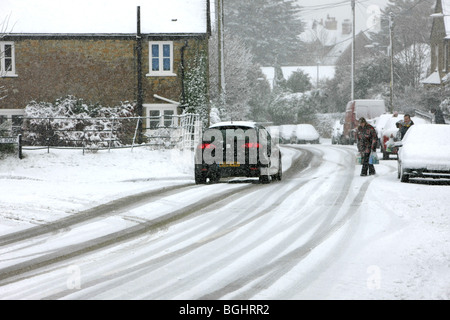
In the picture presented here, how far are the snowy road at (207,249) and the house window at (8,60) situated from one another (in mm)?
21517

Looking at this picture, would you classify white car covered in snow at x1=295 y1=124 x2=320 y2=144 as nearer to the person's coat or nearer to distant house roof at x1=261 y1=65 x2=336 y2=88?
distant house roof at x1=261 y1=65 x2=336 y2=88

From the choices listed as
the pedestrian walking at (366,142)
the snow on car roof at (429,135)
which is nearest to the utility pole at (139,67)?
the pedestrian walking at (366,142)

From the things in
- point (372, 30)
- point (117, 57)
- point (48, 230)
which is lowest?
point (48, 230)

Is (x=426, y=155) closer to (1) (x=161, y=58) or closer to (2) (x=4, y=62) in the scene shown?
(1) (x=161, y=58)

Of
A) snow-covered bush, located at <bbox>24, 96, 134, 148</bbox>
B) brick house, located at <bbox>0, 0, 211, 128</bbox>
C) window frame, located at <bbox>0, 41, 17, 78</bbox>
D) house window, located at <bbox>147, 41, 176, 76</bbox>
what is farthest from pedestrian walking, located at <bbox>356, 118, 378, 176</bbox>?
window frame, located at <bbox>0, 41, 17, 78</bbox>

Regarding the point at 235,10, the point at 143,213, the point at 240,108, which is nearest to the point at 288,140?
the point at 240,108

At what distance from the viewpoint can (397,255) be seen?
923 centimetres

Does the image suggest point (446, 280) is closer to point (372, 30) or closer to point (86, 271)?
point (86, 271)

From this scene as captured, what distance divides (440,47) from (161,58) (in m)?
30.5

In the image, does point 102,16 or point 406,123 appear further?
point 102,16

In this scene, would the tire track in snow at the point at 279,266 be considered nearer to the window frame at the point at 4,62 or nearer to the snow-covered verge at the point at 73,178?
the snow-covered verge at the point at 73,178

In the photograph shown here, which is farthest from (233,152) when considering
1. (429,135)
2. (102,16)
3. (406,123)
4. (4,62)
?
(4,62)

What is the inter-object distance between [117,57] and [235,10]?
173 ft

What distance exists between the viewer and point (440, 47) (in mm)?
59031
